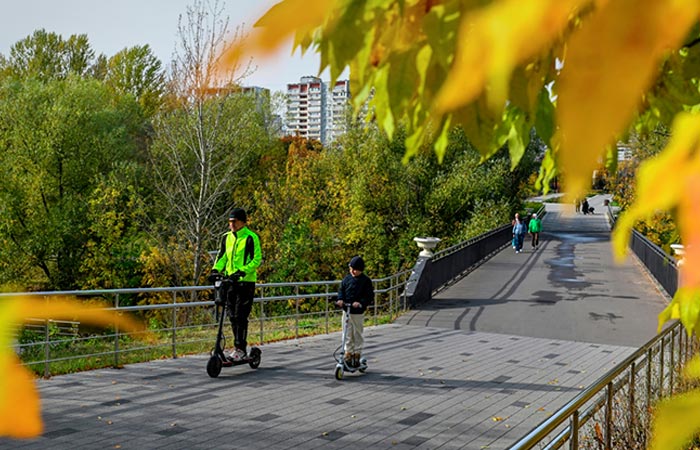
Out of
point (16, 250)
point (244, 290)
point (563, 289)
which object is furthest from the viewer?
point (16, 250)

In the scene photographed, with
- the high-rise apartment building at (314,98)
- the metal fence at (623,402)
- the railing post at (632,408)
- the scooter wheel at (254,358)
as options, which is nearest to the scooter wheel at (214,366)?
the scooter wheel at (254,358)

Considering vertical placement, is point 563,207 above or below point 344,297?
above

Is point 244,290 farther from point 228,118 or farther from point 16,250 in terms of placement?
point 16,250

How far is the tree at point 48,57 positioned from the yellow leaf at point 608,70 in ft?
155

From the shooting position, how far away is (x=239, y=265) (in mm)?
8922

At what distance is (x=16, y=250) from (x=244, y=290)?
2579 cm

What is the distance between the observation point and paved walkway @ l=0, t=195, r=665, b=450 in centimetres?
668

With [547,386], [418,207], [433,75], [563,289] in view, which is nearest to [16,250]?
[418,207]

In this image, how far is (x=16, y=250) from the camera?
31.4m

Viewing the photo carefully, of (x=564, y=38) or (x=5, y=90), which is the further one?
(x=5, y=90)

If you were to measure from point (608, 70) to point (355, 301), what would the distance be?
9.16 metres

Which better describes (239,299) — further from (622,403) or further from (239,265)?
(622,403)

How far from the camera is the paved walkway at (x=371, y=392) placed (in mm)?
6676

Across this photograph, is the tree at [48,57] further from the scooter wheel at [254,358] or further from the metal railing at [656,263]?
the scooter wheel at [254,358]
